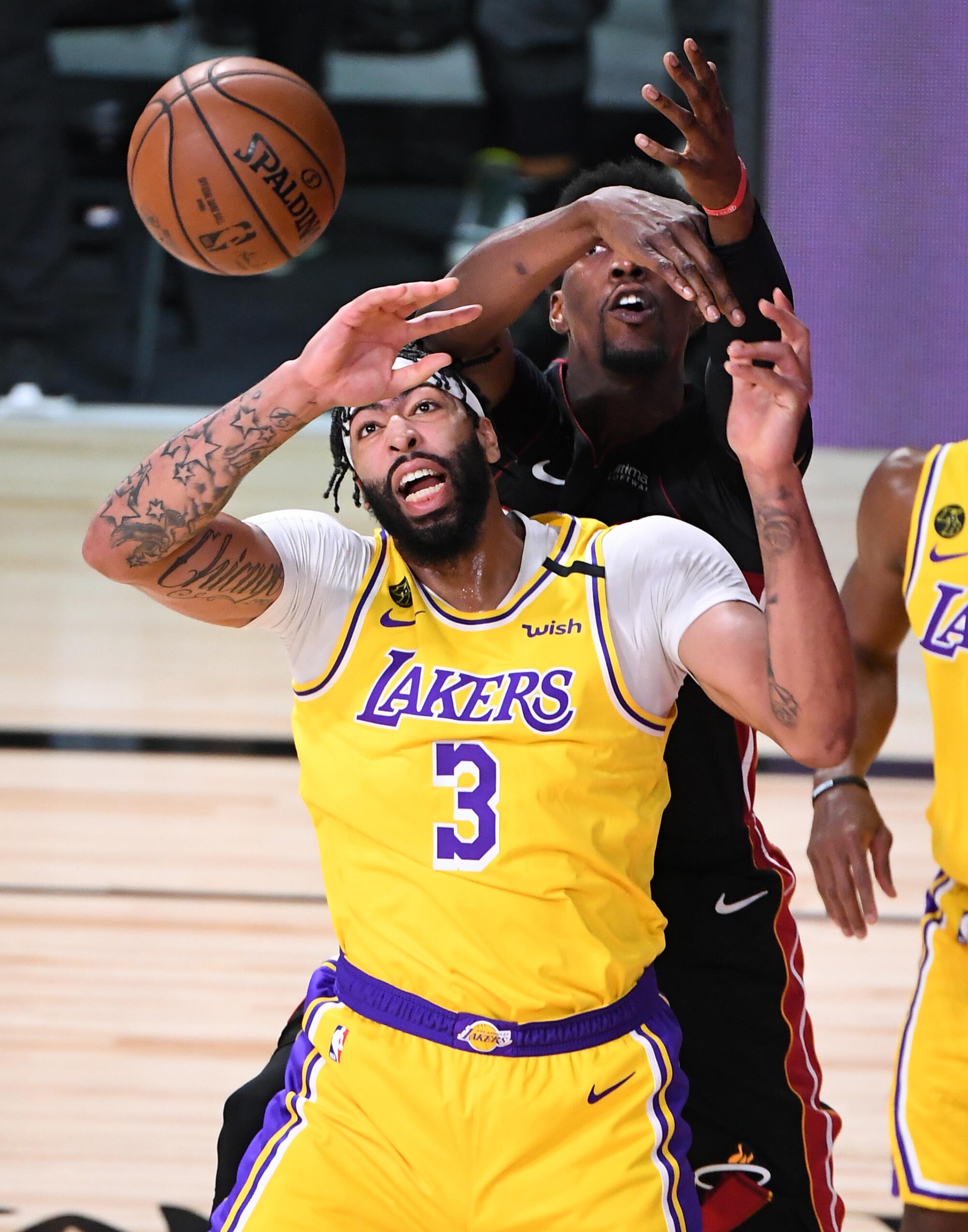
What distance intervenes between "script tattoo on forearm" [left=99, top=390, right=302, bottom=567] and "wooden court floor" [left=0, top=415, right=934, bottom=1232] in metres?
1.63

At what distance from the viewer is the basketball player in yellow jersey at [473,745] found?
97.6 inches

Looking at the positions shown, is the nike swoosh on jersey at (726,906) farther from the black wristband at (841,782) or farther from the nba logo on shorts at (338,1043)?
the nba logo on shorts at (338,1043)

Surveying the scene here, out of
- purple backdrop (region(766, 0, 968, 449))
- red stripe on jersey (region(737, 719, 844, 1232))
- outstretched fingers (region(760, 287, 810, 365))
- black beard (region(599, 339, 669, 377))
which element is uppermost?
outstretched fingers (region(760, 287, 810, 365))

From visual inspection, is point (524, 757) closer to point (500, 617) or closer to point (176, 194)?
point (500, 617)

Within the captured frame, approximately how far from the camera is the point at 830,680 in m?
2.45

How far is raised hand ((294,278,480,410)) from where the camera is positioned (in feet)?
8.66

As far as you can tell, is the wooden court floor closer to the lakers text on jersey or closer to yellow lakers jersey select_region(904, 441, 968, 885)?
the lakers text on jersey

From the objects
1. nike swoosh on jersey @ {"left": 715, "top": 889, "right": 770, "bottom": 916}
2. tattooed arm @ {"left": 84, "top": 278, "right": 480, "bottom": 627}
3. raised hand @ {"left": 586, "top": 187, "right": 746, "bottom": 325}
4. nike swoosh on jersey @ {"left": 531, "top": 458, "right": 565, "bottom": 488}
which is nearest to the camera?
tattooed arm @ {"left": 84, "top": 278, "right": 480, "bottom": 627}

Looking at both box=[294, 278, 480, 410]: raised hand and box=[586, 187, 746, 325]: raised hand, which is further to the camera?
box=[586, 187, 746, 325]: raised hand

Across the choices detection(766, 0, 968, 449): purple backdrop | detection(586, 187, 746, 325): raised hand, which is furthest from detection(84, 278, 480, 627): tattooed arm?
detection(766, 0, 968, 449): purple backdrop

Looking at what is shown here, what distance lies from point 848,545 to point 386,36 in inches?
297

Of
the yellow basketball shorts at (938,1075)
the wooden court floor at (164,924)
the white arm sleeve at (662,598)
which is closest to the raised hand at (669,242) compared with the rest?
the white arm sleeve at (662,598)

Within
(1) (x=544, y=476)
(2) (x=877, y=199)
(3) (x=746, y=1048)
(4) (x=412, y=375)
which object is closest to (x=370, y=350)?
(4) (x=412, y=375)

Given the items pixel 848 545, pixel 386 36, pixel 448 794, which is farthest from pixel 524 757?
pixel 386 36
